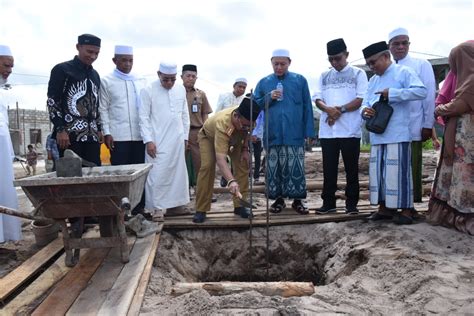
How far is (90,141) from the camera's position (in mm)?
4492

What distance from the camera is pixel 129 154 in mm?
5113

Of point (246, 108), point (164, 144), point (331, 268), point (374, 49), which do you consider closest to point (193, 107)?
point (164, 144)

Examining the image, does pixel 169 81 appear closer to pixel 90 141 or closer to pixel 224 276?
pixel 90 141

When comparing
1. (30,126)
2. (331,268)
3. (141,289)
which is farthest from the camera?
(30,126)

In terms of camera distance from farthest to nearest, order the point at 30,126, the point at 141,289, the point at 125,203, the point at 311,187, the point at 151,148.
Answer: the point at 30,126, the point at 311,187, the point at 151,148, the point at 125,203, the point at 141,289

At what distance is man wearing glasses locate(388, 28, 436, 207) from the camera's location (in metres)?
4.50

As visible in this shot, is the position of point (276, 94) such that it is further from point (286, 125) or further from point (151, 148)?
point (151, 148)

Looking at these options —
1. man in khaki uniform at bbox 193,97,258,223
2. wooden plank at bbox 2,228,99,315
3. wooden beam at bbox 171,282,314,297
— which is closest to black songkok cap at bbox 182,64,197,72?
man in khaki uniform at bbox 193,97,258,223

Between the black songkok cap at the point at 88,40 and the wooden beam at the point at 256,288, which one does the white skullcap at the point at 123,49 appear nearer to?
the black songkok cap at the point at 88,40

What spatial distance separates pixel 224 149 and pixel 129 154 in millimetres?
1452

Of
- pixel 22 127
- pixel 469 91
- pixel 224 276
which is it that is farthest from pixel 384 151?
pixel 22 127

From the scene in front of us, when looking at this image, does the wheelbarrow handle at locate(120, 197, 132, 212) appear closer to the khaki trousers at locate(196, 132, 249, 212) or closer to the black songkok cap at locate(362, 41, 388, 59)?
the khaki trousers at locate(196, 132, 249, 212)

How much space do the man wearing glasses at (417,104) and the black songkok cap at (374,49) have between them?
50cm

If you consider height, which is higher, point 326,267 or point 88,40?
point 88,40
